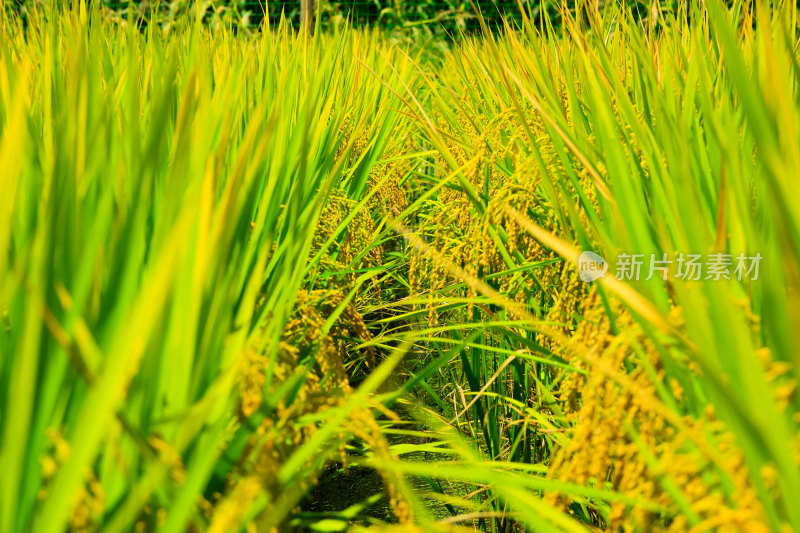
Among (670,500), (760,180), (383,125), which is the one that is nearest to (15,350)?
(670,500)

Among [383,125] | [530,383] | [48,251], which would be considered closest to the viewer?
[48,251]

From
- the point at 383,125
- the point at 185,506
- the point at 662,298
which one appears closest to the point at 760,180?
the point at 662,298

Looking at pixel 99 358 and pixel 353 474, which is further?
pixel 353 474

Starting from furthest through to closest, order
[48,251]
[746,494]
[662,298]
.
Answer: [662,298]
[48,251]
[746,494]

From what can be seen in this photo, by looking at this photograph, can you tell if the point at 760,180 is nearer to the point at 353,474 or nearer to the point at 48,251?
the point at 48,251

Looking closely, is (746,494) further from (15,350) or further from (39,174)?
(39,174)

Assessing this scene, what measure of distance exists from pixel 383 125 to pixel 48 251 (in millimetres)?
1741

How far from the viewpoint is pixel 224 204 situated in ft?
2.08

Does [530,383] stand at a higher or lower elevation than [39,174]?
lower

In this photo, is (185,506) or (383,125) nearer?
(185,506)

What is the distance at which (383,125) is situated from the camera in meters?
2.29

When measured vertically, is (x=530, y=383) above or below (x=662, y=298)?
below

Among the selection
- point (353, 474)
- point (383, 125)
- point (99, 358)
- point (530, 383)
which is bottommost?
point (353, 474)

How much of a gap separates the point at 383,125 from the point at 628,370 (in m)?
1.57
